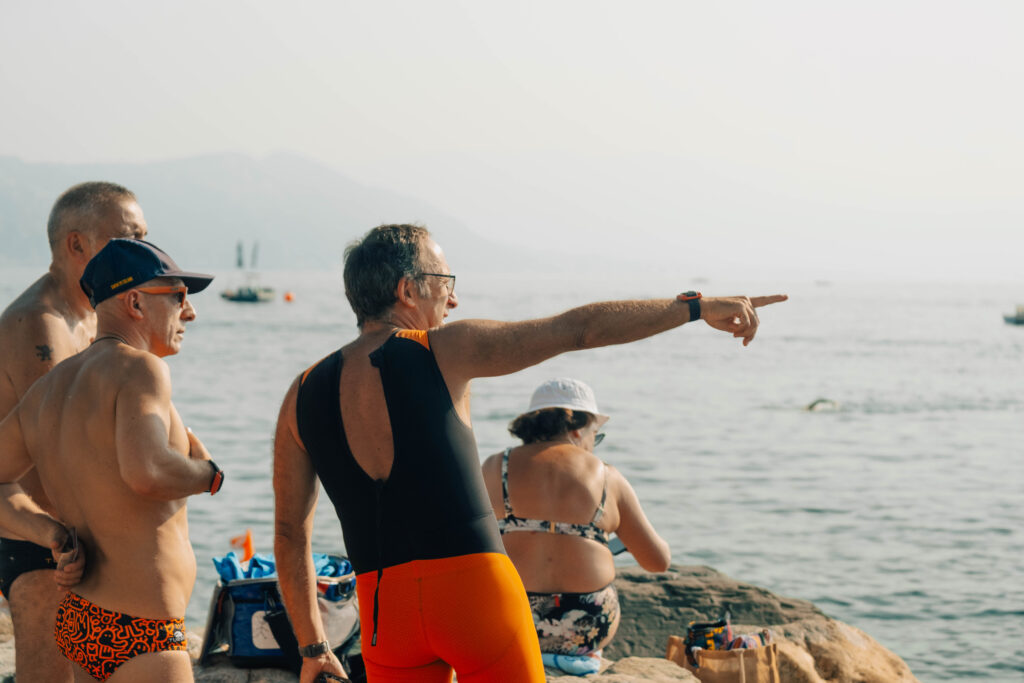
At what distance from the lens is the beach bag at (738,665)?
496cm

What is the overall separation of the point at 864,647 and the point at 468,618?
195 inches

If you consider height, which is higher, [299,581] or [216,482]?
[216,482]

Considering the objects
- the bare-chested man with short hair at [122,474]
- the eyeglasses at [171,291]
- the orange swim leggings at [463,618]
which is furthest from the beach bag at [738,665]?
the eyeglasses at [171,291]

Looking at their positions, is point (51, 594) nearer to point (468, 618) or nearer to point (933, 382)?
point (468, 618)

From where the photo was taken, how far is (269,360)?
144 ft

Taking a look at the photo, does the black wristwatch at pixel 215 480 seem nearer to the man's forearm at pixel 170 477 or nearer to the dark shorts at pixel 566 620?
the man's forearm at pixel 170 477

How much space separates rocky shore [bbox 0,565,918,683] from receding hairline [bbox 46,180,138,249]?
225 centimetres

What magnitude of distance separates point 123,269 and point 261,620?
93.2 inches

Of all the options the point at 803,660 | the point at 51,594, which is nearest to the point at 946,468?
the point at 803,660

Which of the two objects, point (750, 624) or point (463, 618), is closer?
point (463, 618)

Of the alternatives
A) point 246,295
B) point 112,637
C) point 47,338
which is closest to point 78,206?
point 47,338

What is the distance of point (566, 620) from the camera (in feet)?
15.8

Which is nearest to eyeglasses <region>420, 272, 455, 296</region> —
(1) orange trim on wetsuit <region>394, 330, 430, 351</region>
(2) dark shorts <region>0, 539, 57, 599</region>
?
(1) orange trim on wetsuit <region>394, 330, 430, 351</region>

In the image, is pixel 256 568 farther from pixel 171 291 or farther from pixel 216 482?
pixel 171 291
